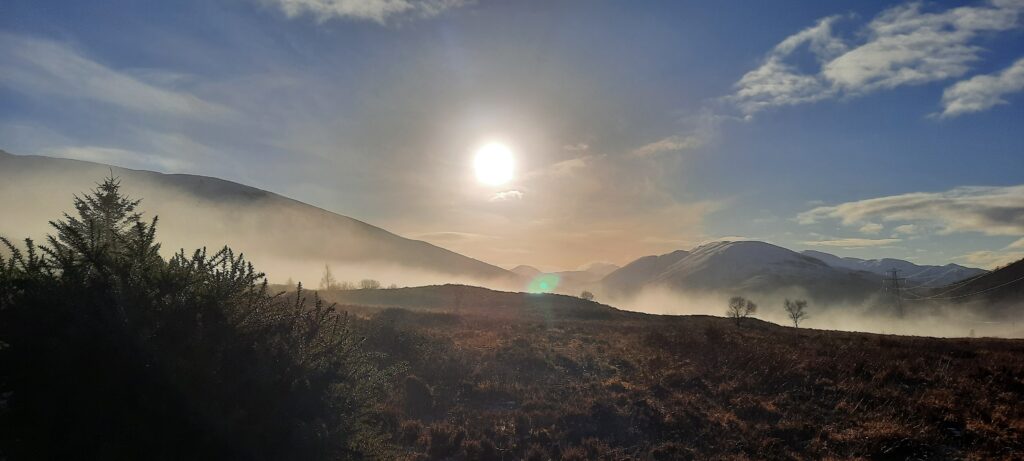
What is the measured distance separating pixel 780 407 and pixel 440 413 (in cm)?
1141

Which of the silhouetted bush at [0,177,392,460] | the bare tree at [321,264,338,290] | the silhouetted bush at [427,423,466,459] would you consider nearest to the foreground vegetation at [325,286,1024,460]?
the silhouetted bush at [427,423,466,459]

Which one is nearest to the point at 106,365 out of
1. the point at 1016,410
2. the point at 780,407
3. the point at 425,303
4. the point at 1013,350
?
the point at 780,407

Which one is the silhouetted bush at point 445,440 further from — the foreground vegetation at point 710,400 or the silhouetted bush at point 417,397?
the silhouetted bush at point 417,397

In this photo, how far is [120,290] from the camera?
6.63 metres

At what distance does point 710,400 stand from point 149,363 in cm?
1639

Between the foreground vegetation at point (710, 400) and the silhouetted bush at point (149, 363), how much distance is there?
19.9 feet

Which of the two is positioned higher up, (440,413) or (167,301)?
(167,301)

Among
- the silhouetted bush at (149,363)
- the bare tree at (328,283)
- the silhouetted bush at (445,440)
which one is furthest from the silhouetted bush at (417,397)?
the bare tree at (328,283)

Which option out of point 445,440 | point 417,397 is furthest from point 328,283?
point 445,440

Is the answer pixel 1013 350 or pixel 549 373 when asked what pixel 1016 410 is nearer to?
pixel 1013 350

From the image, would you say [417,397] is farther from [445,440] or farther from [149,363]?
[149,363]

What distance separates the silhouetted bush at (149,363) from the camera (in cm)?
596

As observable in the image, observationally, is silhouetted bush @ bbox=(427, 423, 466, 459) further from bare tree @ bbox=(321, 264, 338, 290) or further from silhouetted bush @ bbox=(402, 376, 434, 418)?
bare tree @ bbox=(321, 264, 338, 290)

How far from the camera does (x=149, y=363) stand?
6.48 metres
